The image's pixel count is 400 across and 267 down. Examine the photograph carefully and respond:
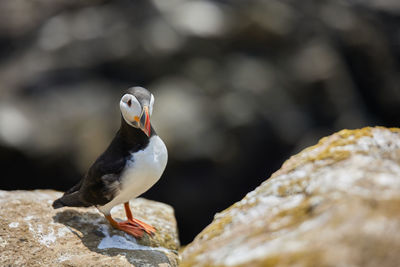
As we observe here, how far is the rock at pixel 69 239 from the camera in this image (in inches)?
207

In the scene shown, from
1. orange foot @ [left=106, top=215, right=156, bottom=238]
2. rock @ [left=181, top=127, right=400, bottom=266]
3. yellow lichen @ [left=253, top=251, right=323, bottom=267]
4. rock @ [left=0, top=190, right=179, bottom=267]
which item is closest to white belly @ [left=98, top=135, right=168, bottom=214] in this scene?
orange foot @ [left=106, top=215, right=156, bottom=238]

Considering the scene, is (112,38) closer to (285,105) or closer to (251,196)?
(285,105)

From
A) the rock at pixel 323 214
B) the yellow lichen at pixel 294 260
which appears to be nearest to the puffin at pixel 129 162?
the rock at pixel 323 214

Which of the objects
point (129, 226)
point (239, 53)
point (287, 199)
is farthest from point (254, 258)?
point (239, 53)

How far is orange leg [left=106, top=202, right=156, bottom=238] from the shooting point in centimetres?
585

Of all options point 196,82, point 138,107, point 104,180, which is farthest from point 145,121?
point 196,82

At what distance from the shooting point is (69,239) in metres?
5.63

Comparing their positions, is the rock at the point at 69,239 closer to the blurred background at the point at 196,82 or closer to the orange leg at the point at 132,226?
the orange leg at the point at 132,226

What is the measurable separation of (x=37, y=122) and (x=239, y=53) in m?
7.81

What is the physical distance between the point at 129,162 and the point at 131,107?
0.66 m

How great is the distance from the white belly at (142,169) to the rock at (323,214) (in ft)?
4.20

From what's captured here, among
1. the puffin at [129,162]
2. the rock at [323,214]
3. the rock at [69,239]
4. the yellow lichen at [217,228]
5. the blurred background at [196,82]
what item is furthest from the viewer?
the blurred background at [196,82]

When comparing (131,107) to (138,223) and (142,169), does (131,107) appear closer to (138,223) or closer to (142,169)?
(142,169)

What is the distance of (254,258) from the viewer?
3.31m
